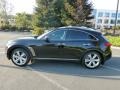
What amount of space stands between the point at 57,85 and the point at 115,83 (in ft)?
5.99

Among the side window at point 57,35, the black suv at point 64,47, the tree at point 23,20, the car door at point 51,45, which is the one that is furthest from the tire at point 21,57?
the tree at point 23,20

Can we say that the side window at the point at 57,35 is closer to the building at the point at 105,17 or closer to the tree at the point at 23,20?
the tree at the point at 23,20

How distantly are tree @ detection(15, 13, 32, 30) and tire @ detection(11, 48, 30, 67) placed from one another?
38759 mm

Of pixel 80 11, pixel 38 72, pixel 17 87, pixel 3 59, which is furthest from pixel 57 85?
pixel 80 11

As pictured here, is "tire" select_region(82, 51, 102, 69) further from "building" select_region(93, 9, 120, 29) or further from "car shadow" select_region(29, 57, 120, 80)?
"building" select_region(93, 9, 120, 29)

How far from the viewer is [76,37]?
9008 millimetres

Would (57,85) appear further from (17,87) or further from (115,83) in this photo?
(115,83)

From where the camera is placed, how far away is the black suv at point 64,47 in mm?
8914

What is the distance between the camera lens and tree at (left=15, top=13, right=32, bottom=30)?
49306mm

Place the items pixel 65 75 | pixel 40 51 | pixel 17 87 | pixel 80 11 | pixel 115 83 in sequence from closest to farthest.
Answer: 1. pixel 17 87
2. pixel 115 83
3. pixel 65 75
4. pixel 40 51
5. pixel 80 11

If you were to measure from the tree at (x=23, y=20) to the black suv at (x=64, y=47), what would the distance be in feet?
127

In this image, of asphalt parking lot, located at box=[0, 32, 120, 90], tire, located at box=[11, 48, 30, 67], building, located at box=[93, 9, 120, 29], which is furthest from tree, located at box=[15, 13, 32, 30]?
building, located at box=[93, 9, 120, 29]

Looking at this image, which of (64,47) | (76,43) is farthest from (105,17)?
(64,47)

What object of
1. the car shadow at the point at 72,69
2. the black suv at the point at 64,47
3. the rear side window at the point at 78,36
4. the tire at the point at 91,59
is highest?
the rear side window at the point at 78,36
